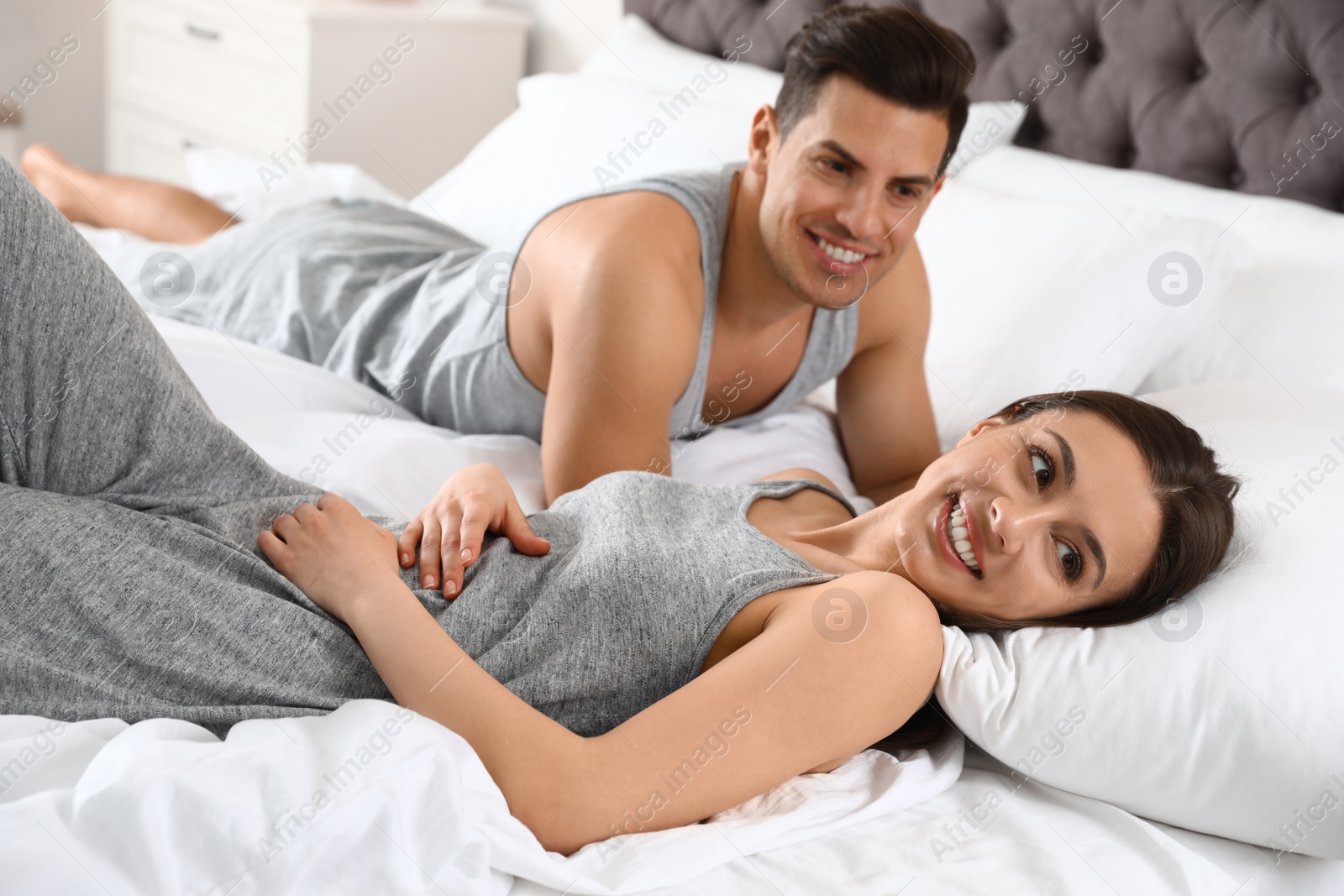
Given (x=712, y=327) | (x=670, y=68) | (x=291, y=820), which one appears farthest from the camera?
(x=670, y=68)

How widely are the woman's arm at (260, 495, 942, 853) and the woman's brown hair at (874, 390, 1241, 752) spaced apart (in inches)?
4.5

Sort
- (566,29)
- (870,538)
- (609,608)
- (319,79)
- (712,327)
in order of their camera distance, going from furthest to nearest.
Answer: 1. (566,29)
2. (319,79)
3. (712,327)
4. (870,538)
5. (609,608)

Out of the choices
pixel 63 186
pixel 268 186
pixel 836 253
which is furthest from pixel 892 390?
pixel 63 186

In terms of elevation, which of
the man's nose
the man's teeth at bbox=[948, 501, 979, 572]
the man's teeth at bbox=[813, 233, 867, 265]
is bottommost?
the man's teeth at bbox=[948, 501, 979, 572]

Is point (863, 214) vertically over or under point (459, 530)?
over

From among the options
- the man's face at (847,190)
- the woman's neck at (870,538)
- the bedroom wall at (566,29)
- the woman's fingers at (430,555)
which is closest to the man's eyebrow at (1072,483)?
the woman's neck at (870,538)

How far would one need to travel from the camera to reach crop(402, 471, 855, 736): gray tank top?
88cm

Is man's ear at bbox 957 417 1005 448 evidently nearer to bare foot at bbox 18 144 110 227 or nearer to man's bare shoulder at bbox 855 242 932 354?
man's bare shoulder at bbox 855 242 932 354

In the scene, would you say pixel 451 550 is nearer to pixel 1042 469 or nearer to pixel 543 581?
pixel 543 581

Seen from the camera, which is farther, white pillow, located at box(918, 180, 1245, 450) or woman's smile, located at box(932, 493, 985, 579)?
white pillow, located at box(918, 180, 1245, 450)

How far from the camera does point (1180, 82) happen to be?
1729 mm

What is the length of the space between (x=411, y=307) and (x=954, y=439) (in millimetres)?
794

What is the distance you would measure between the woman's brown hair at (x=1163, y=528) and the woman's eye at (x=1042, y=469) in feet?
0.21

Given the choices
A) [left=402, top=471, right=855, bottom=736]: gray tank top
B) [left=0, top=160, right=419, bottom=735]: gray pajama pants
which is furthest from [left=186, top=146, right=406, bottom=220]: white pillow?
[left=402, top=471, right=855, bottom=736]: gray tank top
